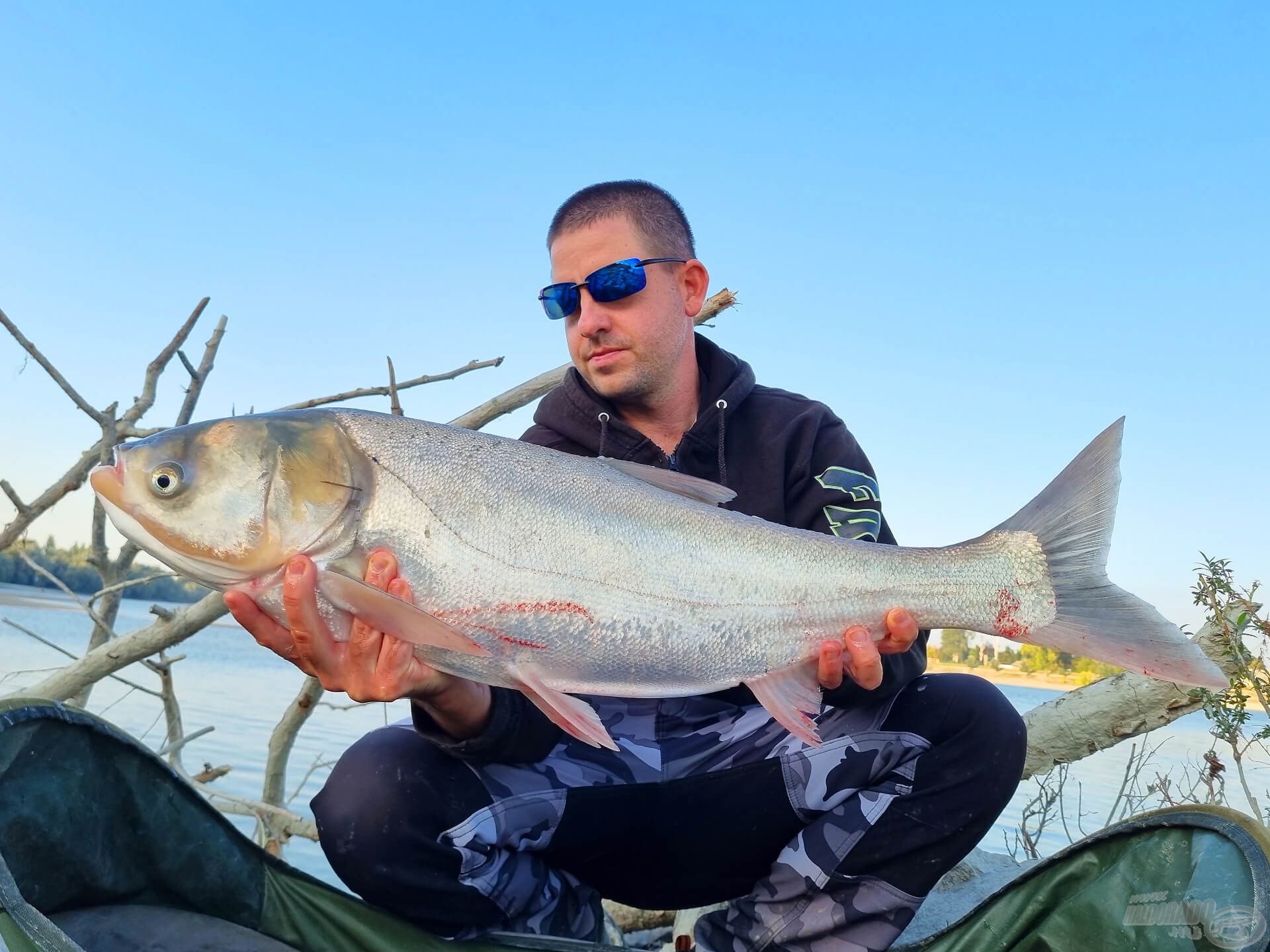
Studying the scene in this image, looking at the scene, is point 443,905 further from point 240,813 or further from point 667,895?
point 240,813

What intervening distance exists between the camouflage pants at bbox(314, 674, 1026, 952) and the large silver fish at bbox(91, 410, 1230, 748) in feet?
1.56

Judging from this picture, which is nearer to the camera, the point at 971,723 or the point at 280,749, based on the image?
the point at 971,723

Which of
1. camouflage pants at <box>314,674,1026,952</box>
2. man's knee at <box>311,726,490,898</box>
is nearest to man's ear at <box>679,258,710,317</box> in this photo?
camouflage pants at <box>314,674,1026,952</box>

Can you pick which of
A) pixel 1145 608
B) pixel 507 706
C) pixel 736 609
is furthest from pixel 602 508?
pixel 1145 608

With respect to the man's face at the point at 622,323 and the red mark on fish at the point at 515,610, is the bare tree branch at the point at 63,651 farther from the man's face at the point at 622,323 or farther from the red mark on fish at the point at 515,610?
the red mark on fish at the point at 515,610

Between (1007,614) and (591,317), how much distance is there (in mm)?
1795

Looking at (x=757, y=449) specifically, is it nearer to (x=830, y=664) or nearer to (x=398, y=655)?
(x=830, y=664)

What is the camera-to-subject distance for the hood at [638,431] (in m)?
3.47

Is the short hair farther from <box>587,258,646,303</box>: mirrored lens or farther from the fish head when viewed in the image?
the fish head

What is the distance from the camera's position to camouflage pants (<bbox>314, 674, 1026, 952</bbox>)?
2641 mm

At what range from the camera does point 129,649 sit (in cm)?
503

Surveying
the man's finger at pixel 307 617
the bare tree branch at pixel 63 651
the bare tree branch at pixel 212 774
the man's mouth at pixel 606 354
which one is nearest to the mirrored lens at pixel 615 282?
the man's mouth at pixel 606 354

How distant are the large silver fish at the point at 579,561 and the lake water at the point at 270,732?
273 cm

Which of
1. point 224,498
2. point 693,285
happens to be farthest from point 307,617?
point 693,285
